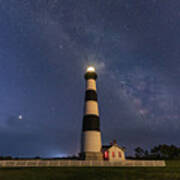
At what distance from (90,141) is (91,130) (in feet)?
5.16

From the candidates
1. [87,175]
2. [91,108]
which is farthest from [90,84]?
Result: [87,175]

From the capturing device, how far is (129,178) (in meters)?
12.3

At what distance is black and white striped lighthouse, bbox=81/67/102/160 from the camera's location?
22.3 m

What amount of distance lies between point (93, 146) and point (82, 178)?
1039cm

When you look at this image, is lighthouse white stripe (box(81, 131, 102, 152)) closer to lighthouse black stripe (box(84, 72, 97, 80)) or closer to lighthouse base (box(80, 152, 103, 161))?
lighthouse base (box(80, 152, 103, 161))

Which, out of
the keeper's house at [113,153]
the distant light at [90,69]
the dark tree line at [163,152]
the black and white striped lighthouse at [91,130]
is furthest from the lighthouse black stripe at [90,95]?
the dark tree line at [163,152]

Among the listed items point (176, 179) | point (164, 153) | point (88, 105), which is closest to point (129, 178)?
point (176, 179)

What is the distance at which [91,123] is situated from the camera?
2375 cm

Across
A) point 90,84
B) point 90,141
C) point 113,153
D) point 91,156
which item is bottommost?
point 91,156

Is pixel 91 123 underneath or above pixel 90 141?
above

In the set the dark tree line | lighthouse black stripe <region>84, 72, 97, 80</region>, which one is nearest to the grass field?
lighthouse black stripe <region>84, 72, 97, 80</region>

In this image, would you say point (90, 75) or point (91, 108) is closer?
point (91, 108)

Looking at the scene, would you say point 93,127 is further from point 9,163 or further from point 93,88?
point 9,163

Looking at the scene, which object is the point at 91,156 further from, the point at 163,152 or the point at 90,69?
the point at 163,152
